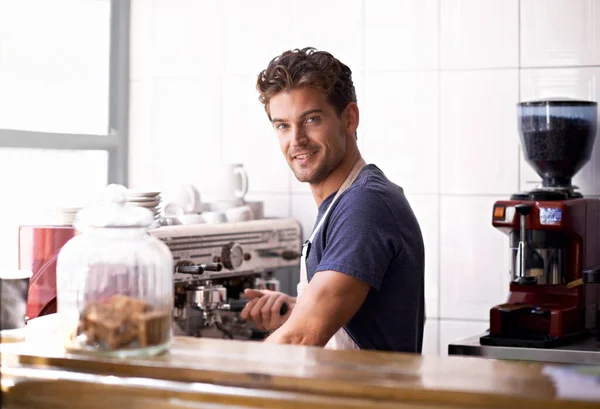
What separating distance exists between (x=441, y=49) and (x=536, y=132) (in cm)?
49

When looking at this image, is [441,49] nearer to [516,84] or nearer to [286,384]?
[516,84]

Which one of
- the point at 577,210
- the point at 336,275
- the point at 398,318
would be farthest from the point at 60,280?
the point at 577,210

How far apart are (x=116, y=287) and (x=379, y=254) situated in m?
0.72

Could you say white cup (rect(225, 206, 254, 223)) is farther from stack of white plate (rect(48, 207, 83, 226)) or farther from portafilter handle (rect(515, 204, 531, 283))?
portafilter handle (rect(515, 204, 531, 283))

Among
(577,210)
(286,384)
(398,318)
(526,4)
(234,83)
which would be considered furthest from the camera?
(234,83)

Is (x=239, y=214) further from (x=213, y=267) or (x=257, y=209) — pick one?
(x=213, y=267)

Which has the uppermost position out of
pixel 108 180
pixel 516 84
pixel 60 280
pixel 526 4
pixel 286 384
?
pixel 526 4

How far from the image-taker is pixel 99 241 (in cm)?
133

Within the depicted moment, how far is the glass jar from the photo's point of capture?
50.7 inches

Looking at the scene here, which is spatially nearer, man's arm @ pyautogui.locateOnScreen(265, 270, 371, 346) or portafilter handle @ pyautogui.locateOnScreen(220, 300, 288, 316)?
man's arm @ pyautogui.locateOnScreen(265, 270, 371, 346)

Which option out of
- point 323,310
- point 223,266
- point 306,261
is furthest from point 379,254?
point 223,266

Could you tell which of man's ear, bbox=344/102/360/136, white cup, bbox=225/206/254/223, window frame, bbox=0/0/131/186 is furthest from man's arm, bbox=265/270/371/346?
window frame, bbox=0/0/131/186

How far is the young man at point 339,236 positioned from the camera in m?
1.84

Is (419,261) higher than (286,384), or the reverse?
(419,261)
